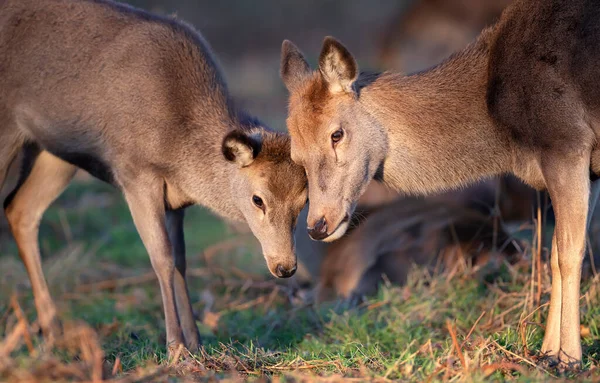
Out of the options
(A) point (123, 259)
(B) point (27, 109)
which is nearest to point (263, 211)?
(B) point (27, 109)

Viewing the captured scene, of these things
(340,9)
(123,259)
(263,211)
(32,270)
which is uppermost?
(263,211)

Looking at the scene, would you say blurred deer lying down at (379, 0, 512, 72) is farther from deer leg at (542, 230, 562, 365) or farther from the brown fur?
deer leg at (542, 230, 562, 365)

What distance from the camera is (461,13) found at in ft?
57.5

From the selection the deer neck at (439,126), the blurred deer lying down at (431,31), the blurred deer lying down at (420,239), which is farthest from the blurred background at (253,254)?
the blurred deer lying down at (431,31)

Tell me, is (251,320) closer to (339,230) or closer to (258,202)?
(258,202)

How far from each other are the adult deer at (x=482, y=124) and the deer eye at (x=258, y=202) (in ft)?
1.73

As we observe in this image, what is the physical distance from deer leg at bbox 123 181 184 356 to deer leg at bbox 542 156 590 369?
10.0 feet

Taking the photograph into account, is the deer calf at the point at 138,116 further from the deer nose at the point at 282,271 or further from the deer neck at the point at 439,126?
the deer neck at the point at 439,126

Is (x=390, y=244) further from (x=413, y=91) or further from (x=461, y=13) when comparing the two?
(x=461, y=13)

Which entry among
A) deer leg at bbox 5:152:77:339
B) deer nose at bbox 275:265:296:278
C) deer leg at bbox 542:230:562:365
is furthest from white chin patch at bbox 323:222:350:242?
deer leg at bbox 5:152:77:339

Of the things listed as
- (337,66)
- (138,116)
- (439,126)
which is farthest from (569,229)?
(138,116)

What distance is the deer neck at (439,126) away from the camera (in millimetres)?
6758

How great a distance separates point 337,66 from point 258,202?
1279 mm

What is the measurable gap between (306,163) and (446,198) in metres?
3.91
